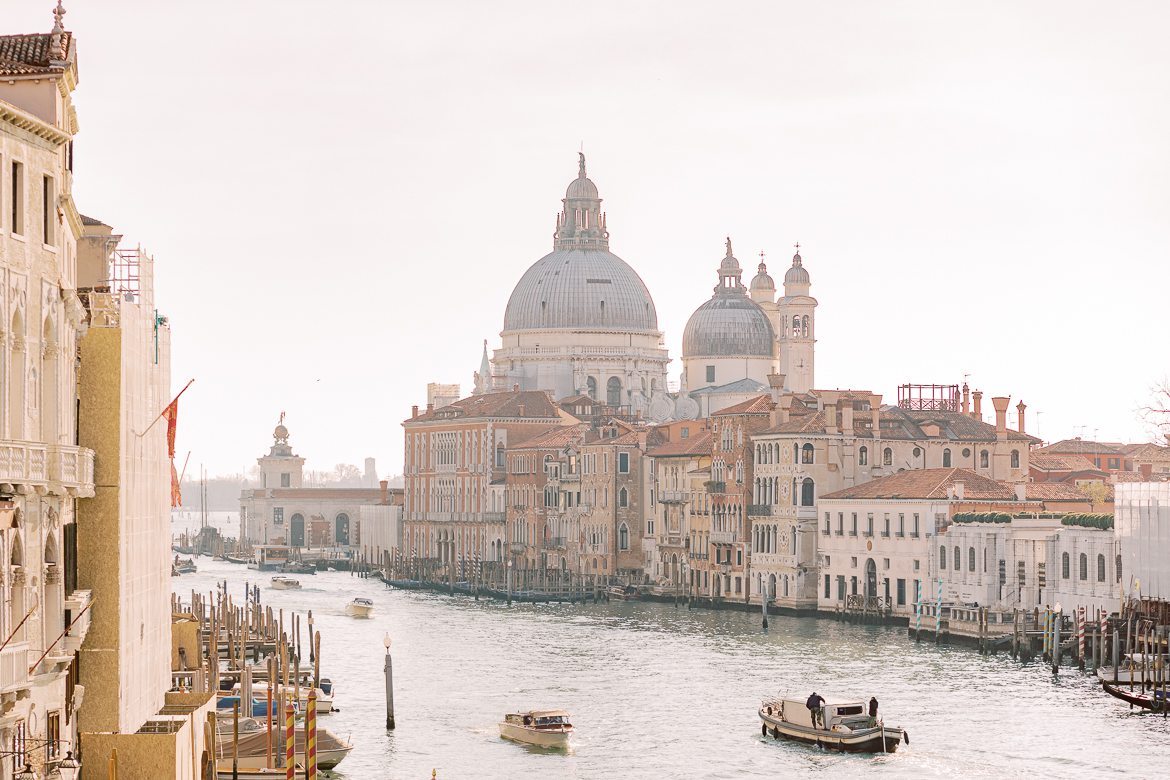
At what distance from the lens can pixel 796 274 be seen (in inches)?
3752

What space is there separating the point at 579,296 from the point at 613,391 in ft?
15.0

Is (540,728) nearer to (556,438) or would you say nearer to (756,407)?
(756,407)

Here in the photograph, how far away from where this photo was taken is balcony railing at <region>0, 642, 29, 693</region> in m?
16.0

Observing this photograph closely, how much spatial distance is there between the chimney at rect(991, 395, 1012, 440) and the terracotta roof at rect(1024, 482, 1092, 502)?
21.5 ft

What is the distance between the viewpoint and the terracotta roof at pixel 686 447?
7212 centimetres

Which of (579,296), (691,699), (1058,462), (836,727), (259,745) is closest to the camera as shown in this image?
(259,745)

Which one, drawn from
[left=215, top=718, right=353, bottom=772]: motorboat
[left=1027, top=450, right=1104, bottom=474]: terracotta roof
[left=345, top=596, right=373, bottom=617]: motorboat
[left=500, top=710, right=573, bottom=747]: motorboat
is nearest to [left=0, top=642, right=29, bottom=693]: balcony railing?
[left=215, top=718, right=353, bottom=772]: motorboat

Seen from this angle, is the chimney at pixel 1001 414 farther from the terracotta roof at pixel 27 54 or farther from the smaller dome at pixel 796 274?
the terracotta roof at pixel 27 54

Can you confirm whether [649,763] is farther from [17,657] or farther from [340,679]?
[17,657]

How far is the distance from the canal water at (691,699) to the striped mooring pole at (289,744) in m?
1.33

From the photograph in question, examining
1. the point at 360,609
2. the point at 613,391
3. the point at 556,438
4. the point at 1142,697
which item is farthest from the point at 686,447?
the point at 1142,697

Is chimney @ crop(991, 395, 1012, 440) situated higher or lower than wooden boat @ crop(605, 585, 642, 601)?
higher

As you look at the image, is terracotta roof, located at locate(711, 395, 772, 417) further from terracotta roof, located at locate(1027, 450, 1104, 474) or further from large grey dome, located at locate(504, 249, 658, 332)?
large grey dome, located at locate(504, 249, 658, 332)

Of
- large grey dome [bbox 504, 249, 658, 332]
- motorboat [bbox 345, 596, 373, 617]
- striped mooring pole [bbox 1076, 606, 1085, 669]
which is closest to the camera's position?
striped mooring pole [bbox 1076, 606, 1085, 669]
